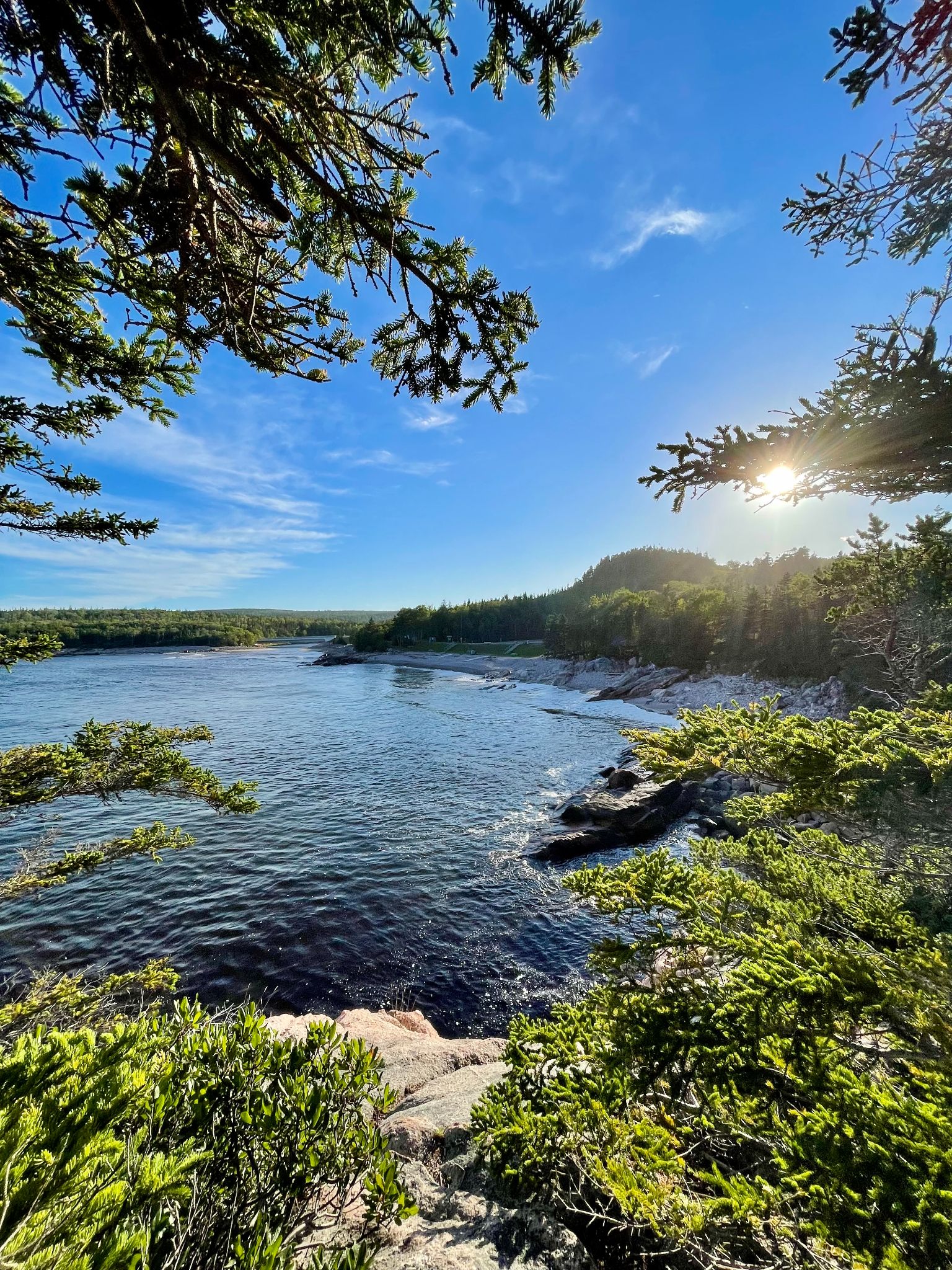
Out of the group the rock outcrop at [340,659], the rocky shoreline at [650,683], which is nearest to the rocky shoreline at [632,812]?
the rocky shoreline at [650,683]

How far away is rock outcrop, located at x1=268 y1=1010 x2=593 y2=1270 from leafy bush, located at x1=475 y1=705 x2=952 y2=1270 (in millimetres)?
254

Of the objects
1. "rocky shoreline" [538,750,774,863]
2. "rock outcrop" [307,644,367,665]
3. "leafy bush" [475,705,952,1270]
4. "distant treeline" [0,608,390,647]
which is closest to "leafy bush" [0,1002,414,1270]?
"leafy bush" [475,705,952,1270]

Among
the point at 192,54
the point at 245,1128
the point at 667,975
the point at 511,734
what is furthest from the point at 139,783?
the point at 511,734

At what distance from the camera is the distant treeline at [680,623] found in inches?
1836

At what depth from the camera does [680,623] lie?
214 feet

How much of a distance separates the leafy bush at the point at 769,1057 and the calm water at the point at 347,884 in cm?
660

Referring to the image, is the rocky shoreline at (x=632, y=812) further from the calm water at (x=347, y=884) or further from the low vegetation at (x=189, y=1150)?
the low vegetation at (x=189, y=1150)

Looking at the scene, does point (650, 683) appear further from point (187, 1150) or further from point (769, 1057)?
point (187, 1150)

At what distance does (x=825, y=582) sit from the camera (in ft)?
49.4

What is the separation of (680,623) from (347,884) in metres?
61.1

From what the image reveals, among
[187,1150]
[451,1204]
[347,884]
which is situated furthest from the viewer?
[347,884]

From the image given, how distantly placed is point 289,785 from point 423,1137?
850 inches

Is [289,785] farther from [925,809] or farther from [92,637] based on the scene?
[92,637]

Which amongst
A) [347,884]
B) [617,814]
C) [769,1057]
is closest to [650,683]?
[617,814]
